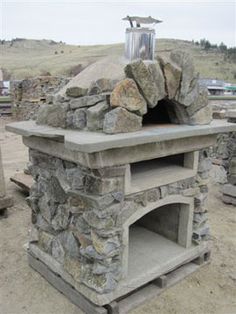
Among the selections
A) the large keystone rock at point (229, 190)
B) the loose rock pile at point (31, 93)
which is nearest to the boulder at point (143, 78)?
the large keystone rock at point (229, 190)

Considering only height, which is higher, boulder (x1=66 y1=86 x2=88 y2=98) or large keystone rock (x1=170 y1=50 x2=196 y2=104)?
large keystone rock (x1=170 y1=50 x2=196 y2=104)

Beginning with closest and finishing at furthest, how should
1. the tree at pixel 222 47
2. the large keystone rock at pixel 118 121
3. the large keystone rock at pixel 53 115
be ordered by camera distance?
the large keystone rock at pixel 118 121 < the large keystone rock at pixel 53 115 < the tree at pixel 222 47

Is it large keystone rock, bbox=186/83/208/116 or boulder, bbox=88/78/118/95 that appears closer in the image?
boulder, bbox=88/78/118/95

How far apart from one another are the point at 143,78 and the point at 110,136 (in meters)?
0.61

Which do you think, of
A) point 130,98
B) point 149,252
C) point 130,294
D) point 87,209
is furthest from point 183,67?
point 130,294

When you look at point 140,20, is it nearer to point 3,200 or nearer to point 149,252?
point 149,252

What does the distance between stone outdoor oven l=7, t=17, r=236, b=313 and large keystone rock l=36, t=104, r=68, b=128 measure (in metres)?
0.01

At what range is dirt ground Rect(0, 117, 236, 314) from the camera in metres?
3.20

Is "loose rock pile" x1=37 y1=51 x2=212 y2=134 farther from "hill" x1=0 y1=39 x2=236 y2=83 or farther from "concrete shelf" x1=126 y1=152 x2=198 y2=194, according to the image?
"hill" x1=0 y1=39 x2=236 y2=83

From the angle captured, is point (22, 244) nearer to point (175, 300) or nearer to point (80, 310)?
point (80, 310)

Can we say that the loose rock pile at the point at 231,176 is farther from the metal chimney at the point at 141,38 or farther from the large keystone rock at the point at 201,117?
the metal chimney at the point at 141,38

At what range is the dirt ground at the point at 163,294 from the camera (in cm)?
320

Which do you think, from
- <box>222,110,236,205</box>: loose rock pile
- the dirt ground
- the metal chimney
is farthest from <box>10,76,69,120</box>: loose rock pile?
the metal chimney

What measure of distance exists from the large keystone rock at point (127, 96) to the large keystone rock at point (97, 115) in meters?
0.09
